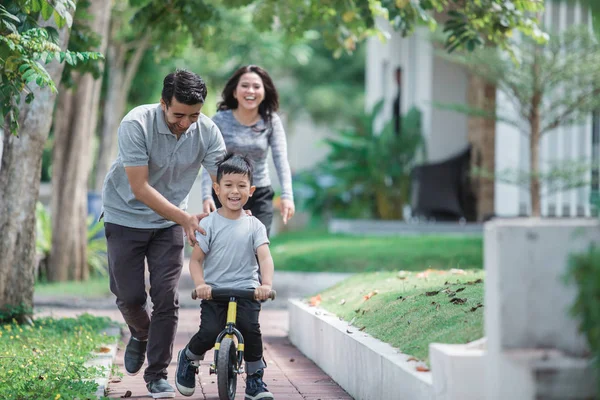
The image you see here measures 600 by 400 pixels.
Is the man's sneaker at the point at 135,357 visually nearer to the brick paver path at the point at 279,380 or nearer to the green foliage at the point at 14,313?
the brick paver path at the point at 279,380

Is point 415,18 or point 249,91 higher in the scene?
point 415,18

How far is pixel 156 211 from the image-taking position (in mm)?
5562

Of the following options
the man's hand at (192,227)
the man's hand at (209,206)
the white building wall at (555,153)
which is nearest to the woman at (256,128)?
the man's hand at (209,206)

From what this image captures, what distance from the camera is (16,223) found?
8055mm

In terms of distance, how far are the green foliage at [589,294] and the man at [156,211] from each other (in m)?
2.58

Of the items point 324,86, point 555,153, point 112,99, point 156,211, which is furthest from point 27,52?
point 324,86

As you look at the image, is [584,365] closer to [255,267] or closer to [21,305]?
[255,267]

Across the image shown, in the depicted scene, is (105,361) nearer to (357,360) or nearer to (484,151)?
(357,360)

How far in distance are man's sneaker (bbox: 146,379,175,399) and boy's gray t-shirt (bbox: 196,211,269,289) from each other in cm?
70

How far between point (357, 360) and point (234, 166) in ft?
4.42

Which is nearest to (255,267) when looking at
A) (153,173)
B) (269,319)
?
(153,173)

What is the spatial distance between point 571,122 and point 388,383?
10495 mm

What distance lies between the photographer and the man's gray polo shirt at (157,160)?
560 centimetres

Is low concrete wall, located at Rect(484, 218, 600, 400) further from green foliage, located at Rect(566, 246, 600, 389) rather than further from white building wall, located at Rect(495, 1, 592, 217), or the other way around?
white building wall, located at Rect(495, 1, 592, 217)
